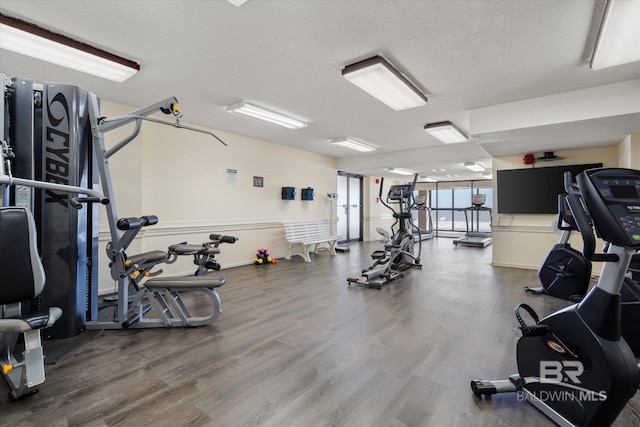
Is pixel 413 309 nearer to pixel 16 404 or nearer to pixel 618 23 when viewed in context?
pixel 618 23

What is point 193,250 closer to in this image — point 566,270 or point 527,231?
point 566,270

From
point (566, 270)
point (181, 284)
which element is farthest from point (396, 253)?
point (181, 284)

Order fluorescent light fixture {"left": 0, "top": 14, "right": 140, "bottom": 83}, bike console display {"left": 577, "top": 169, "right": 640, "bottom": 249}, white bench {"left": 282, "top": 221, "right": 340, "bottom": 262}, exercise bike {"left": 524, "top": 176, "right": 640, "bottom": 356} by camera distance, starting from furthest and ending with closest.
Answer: white bench {"left": 282, "top": 221, "right": 340, "bottom": 262}
exercise bike {"left": 524, "top": 176, "right": 640, "bottom": 356}
fluorescent light fixture {"left": 0, "top": 14, "right": 140, "bottom": 83}
bike console display {"left": 577, "top": 169, "right": 640, "bottom": 249}

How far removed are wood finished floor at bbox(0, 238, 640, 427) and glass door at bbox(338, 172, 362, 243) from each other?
5.48m

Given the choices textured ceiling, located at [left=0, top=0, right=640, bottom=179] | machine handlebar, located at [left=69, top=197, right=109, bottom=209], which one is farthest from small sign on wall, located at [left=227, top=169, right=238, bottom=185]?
machine handlebar, located at [left=69, top=197, right=109, bottom=209]

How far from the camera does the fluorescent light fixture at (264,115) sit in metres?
3.88

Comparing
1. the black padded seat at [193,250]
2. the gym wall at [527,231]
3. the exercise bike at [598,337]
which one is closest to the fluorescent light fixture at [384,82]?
the exercise bike at [598,337]

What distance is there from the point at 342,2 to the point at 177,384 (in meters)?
2.75

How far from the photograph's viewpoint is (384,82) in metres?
3.00

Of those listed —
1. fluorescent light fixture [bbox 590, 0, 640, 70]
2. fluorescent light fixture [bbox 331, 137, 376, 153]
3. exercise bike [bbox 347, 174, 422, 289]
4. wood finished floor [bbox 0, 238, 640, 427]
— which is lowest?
wood finished floor [bbox 0, 238, 640, 427]

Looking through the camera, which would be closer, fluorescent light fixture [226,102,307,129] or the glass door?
fluorescent light fixture [226,102,307,129]

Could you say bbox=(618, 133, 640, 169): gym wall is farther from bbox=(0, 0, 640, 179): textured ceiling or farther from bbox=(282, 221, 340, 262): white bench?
bbox=(282, 221, 340, 262): white bench

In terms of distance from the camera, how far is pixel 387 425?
1.52 meters

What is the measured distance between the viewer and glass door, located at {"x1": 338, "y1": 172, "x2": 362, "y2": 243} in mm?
9041
